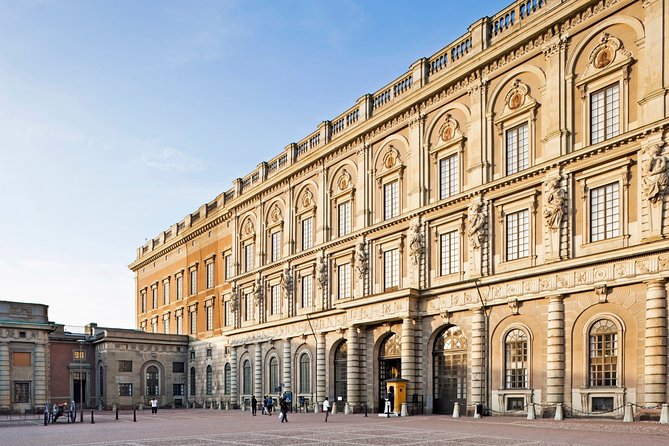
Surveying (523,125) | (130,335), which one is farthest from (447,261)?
(130,335)

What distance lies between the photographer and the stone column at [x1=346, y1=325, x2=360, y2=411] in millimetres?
45562

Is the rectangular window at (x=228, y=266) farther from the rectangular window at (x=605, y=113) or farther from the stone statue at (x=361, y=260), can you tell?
the rectangular window at (x=605, y=113)

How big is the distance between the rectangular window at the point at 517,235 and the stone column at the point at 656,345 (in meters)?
7.64

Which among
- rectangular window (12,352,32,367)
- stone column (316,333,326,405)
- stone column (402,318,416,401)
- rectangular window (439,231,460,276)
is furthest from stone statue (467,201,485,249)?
rectangular window (12,352,32,367)

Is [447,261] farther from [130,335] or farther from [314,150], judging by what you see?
[130,335]

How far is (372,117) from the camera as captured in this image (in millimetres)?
46969

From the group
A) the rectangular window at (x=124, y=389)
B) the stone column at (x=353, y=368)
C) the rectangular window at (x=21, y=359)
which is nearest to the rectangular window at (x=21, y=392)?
the rectangular window at (x=21, y=359)

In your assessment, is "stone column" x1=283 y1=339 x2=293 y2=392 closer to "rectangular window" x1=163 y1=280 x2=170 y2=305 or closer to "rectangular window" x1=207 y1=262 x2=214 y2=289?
"rectangular window" x1=207 y1=262 x2=214 y2=289

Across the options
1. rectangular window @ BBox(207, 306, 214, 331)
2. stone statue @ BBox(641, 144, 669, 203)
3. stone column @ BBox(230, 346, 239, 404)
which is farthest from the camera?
rectangular window @ BBox(207, 306, 214, 331)

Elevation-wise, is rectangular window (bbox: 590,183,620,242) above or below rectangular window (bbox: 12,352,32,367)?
above

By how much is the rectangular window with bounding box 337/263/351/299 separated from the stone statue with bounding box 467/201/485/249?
42.1ft

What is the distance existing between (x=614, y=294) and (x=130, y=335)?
52422 millimetres

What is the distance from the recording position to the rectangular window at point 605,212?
31.2m

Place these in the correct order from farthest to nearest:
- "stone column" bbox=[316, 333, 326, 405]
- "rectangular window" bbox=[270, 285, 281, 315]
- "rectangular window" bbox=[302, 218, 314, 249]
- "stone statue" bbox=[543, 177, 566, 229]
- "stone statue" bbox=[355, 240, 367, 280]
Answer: "rectangular window" bbox=[270, 285, 281, 315]
"rectangular window" bbox=[302, 218, 314, 249]
"stone column" bbox=[316, 333, 326, 405]
"stone statue" bbox=[355, 240, 367, 280]
"stone statue" bbox=[543, 177, 566, 229]
